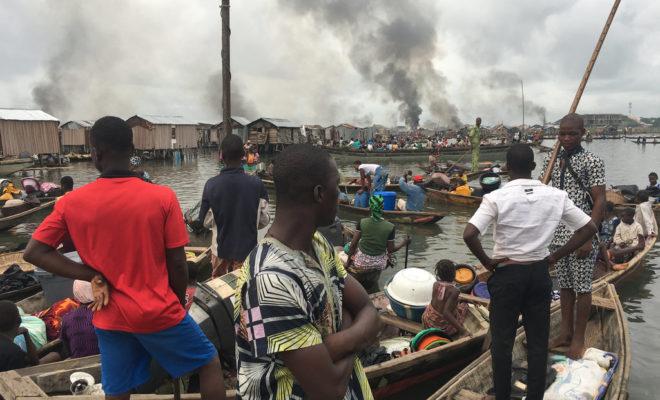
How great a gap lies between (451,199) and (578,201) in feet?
39.8

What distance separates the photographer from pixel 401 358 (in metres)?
4.36

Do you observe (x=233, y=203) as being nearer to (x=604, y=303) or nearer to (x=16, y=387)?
(x=16, y=387)

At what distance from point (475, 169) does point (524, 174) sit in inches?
844

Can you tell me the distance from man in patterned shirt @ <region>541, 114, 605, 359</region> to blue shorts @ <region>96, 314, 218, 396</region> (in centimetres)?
312

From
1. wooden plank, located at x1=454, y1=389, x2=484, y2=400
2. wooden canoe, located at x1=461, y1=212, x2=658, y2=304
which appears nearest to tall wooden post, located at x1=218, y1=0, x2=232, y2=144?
wooden canoe, located at x1=461, y1=212, x2=658, y2=304

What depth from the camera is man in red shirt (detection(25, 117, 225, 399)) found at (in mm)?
2305

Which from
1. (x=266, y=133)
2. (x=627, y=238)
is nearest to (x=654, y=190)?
(x=627, y=238)

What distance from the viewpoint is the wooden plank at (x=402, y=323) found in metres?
5.36

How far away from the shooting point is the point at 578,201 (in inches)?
151

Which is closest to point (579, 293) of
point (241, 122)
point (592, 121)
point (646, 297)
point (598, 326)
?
point (598, 326)

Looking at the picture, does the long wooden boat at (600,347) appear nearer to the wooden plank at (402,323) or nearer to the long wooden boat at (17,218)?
the wooden plank at (402,323)

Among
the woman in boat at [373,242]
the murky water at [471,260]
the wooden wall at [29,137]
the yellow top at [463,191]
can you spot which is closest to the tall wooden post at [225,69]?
the woman in boat at [373,242]

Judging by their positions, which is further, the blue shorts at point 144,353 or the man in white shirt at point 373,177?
the man in white shirt at point 373,177

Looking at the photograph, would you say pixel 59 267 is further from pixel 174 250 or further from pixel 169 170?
pixel 169 170
